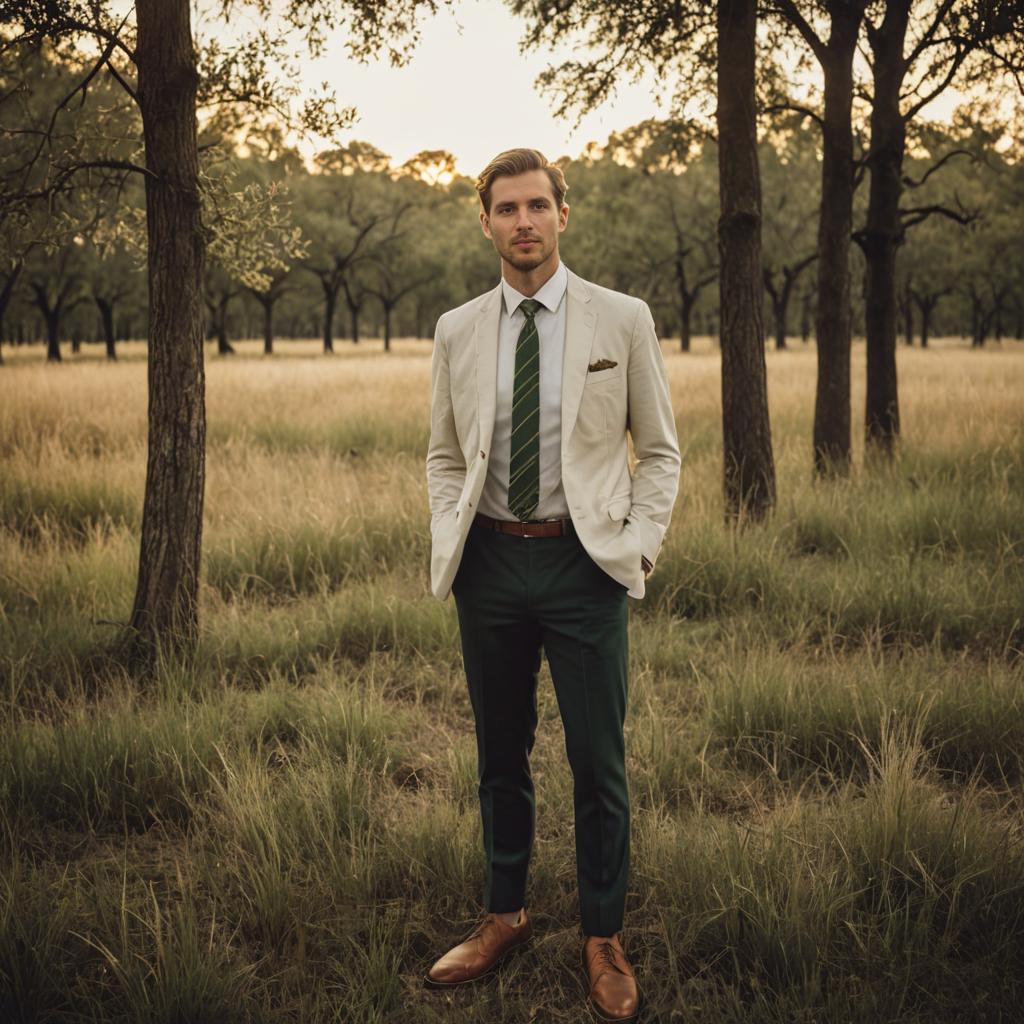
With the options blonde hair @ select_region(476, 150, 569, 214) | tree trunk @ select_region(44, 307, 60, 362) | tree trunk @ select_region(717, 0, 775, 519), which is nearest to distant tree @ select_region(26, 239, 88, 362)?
tree trunk @ select_region(44, 307, 60, 362)

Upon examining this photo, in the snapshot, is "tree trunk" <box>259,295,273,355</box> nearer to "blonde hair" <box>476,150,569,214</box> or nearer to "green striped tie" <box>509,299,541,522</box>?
"blonde hair" <box>476,150,569,214</box>

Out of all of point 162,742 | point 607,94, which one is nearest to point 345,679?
Answer: point 162,742

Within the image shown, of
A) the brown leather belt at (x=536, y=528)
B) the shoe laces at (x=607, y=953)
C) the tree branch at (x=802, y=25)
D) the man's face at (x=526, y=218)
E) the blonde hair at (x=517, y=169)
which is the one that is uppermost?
the tree branch at (x=802, y=25)

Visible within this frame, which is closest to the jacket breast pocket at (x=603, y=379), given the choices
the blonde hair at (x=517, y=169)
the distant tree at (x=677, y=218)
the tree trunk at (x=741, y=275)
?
the blonde hair at (x=517, y=169)

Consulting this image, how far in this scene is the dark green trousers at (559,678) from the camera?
246cm

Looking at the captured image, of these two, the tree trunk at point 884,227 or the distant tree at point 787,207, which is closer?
the tree trunk at point 884,227

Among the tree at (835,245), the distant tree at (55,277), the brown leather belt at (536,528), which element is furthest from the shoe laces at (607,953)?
the distant tree at (55,277)

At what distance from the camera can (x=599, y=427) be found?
2.50 metres

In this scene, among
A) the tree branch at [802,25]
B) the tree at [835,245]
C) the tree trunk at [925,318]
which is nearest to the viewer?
the tree branch at [802,25]

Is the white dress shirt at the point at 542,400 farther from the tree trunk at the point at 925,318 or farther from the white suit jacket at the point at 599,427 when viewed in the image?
the tree trunk at the point at 925,318

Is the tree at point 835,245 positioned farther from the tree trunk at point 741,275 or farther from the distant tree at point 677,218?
the distant tree at point 677,218

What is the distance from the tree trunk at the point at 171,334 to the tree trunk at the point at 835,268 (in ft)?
21.5

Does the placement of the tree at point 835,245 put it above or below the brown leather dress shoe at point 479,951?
above

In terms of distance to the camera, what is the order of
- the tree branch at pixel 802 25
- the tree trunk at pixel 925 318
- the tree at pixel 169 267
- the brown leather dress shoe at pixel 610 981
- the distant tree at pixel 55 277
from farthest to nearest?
the tree trunk at pixel 925 318 → the distant tree at pixel 55 277 → the tree branch at pixel 802 25 → the tree at pixel 169 267 → the brown leather dress shoe at pixel 610 981
